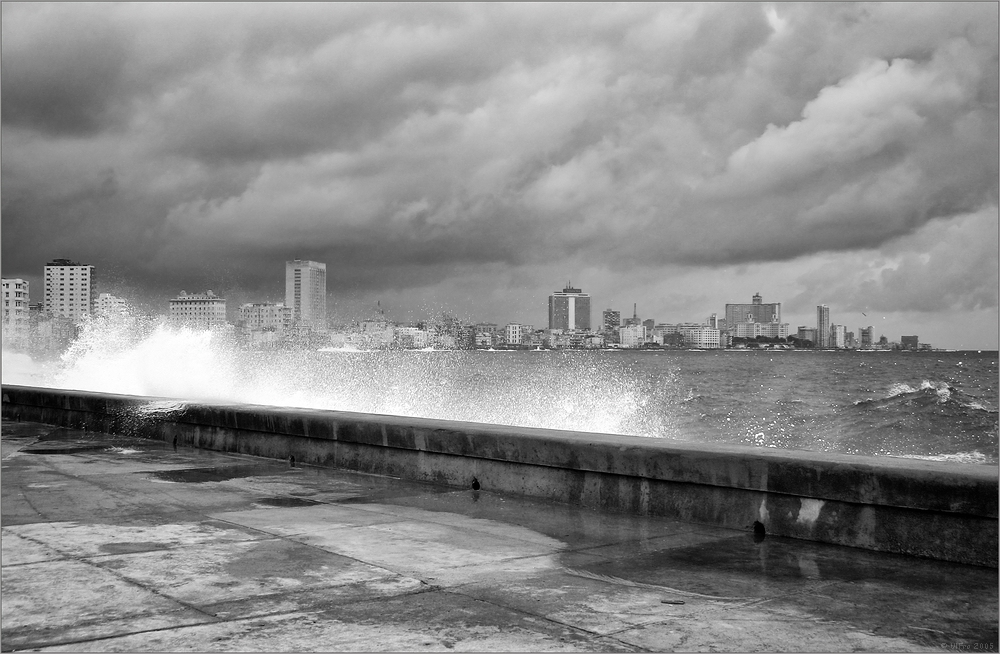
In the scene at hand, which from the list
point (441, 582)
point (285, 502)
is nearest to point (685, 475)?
point (441, 582)

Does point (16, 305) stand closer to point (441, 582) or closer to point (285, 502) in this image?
point (285, 502)

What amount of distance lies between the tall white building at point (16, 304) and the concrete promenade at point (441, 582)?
2131 inches

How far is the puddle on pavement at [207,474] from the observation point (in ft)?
26.7

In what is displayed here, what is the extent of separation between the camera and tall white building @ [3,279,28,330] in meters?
55.1

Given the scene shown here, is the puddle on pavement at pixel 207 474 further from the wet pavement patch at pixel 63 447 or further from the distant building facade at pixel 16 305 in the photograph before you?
the distant building facade at pixel 16 305

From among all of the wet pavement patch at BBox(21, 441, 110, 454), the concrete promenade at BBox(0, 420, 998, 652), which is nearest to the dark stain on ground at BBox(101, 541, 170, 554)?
the concrete promenade at BBox(0, 420, 998, 652)

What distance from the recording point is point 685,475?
604 cm

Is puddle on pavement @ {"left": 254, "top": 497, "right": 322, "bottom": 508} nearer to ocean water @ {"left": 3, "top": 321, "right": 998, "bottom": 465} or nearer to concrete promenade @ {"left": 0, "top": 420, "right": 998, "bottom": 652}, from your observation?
concrete promenade @ {"left": 0, "top": 420, "right": 998, "bottom": 652}

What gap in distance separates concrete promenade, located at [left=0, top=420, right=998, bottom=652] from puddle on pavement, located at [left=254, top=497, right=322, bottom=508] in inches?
1.3

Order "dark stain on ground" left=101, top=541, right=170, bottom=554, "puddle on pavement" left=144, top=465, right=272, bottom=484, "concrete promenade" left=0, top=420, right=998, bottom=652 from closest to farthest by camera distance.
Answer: "concrete promenade" left=0, top=420, right=998, bottom=652 < "dark stain on ground" left=101, top=541, right=170, bottom=554 < "puddle on pavement" left=144, top=465, right=272, bottom=484

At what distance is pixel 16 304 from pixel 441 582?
62.2 meters

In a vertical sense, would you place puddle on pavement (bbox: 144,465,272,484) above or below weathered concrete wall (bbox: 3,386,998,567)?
below

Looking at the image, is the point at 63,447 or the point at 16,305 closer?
the point at 63,447

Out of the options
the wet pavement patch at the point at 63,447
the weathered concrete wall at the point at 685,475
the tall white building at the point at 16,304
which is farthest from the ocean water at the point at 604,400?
the tall white building at the point at 16,304
